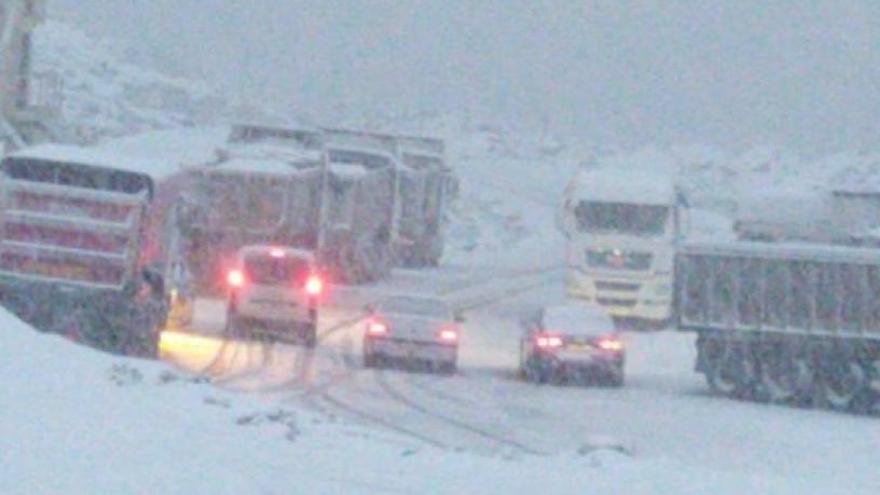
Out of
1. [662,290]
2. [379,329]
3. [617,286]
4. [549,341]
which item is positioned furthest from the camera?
[662,290]

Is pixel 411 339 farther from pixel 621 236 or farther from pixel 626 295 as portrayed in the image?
pixel 626 295

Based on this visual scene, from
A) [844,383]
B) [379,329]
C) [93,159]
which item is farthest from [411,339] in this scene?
[93,159]

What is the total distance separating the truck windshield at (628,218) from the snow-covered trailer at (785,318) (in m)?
10.6

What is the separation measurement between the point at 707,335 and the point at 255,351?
8049 millimetres

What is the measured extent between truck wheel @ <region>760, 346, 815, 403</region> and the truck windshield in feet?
39.2

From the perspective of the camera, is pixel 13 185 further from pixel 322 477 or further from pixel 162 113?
pixel 162 113

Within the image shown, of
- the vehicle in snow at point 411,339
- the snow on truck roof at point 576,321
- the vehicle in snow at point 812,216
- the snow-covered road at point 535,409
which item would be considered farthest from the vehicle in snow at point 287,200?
the vehicle in snow at point 812,216

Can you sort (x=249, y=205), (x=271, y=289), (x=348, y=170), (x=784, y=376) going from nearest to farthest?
(x=784, y=376) → (x=271, y=289) → (x=249, y=205) → (x=348, y=170)

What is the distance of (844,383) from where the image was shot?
38781 millimetres

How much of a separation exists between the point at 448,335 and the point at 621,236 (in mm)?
11696

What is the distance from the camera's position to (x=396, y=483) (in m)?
17.5

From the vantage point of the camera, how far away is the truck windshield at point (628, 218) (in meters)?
51.4

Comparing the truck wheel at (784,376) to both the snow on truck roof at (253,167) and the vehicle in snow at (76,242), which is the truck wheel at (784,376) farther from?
the snow on truck roof at (253,167)

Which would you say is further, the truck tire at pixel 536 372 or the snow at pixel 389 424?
the truck tire at pixel 536 372
